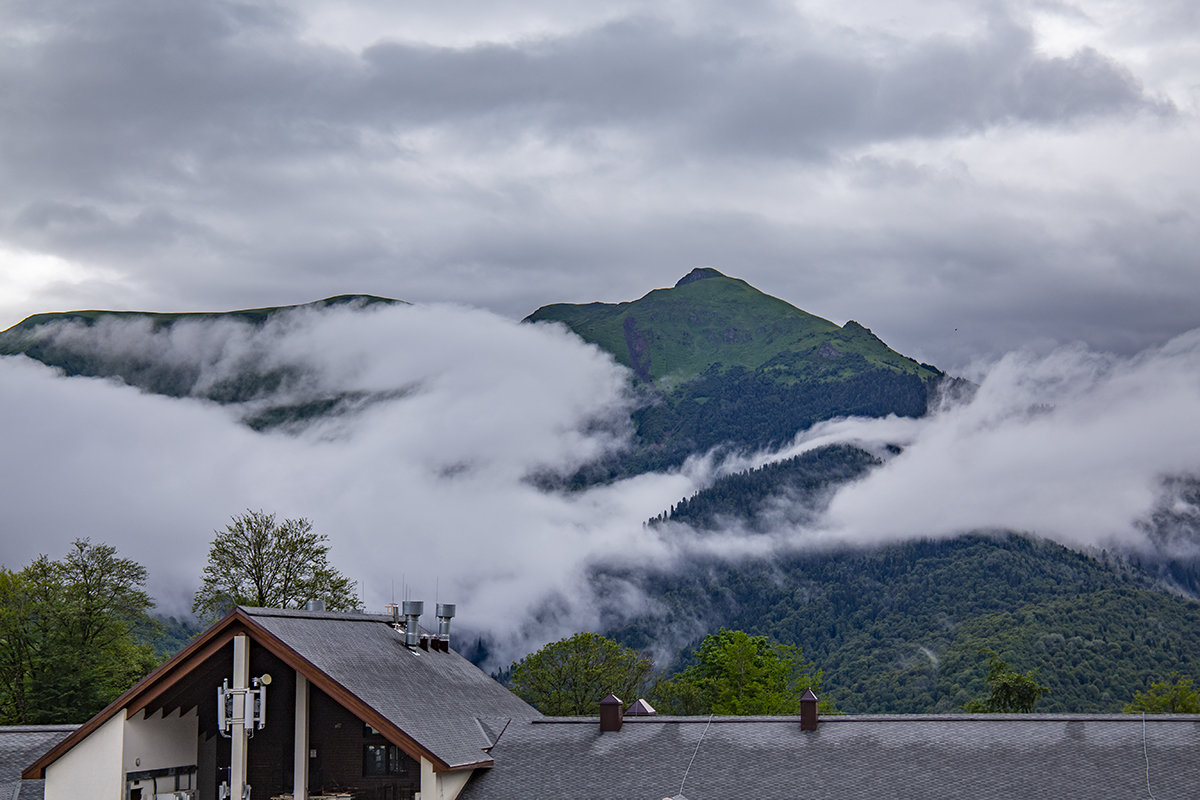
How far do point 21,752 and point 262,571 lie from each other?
33.3 m

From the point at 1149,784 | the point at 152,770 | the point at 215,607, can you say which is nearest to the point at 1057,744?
the point at 1149,784

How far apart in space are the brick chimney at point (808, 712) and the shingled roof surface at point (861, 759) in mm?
325

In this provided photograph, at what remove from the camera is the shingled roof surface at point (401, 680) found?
38000 millimetres

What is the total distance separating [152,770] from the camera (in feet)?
130

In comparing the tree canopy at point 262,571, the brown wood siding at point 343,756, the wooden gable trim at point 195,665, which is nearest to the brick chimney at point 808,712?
the wooden gable trim at point 195,665

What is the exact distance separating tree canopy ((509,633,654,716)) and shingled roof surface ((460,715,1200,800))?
50.2m

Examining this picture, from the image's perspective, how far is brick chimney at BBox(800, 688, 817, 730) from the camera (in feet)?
125

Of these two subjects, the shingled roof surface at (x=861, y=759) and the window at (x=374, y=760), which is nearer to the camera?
the shingled roof surface at (x=861, y=759)

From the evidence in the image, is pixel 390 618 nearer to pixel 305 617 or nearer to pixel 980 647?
pixel 305 617

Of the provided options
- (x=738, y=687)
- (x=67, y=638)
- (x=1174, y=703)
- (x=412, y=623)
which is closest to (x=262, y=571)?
(x=67, y=638)

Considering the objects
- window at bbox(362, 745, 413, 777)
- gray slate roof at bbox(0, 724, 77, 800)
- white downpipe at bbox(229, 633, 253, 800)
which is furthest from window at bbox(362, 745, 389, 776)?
→ gray slate roof at bbox(0, 724, 77, 800)

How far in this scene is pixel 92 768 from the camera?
39094 mm

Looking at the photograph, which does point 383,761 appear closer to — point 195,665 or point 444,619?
point 195,665

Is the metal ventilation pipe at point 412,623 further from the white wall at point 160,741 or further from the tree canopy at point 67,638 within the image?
the tree canopy at point 67,638
